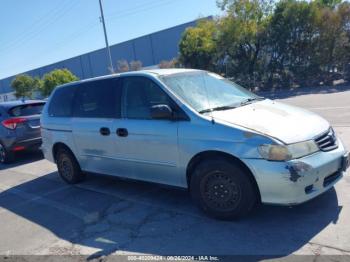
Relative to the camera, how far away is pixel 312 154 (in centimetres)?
383

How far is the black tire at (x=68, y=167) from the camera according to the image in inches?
250

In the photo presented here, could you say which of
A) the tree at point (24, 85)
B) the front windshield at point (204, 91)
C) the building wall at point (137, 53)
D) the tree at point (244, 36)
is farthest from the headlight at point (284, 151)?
the tree at point (24, 85)

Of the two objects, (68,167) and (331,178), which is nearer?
(331,178)

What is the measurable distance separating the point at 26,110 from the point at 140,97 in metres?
5.57

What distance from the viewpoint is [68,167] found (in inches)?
255

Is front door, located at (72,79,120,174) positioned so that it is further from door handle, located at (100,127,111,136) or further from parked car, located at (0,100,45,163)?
parked car, located at (0,100,45,163)

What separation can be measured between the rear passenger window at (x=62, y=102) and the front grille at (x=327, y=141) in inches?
160

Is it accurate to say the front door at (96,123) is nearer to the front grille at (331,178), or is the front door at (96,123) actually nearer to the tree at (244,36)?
the front grille at (331,178)

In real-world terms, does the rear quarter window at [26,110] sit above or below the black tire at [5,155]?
above

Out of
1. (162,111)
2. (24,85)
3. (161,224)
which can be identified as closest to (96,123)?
(162,111)

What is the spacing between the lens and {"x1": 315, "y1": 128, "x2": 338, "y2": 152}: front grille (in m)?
3.97

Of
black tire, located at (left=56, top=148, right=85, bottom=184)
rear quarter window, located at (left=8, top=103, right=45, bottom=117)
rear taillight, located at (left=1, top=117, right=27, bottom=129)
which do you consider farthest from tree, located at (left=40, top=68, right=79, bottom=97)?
black tire, located at (left=56, top=148, right=85, bottom=184)

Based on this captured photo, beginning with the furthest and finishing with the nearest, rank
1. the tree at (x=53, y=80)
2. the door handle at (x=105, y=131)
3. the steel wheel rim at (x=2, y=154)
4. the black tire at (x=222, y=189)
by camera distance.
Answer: the tree at (x=53, y=80), the steel wheel rim at (x=2, y=154), the door handle at (x=105, y=131), the black tire at (x=222, y=189)

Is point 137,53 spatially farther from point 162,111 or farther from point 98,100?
point 162,111
